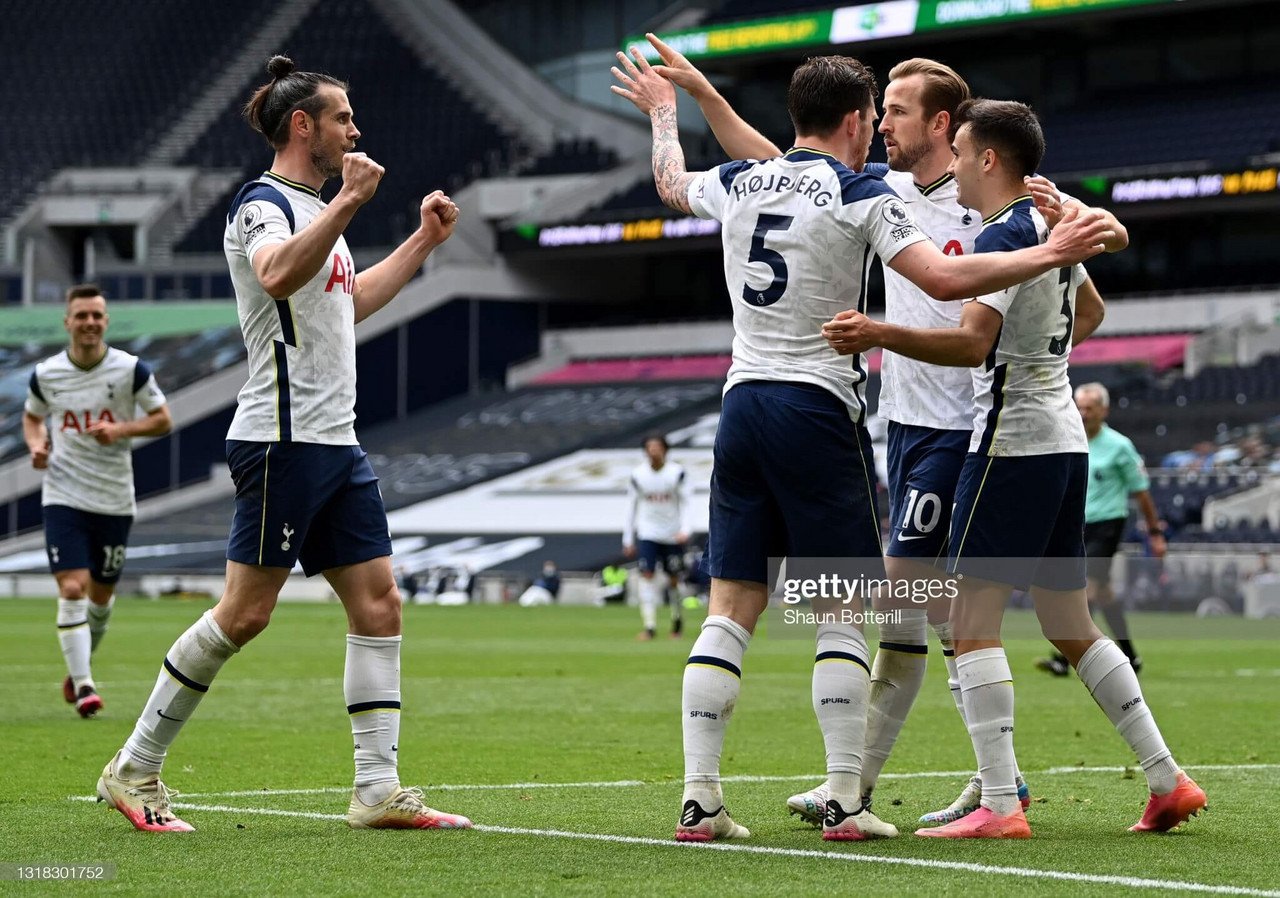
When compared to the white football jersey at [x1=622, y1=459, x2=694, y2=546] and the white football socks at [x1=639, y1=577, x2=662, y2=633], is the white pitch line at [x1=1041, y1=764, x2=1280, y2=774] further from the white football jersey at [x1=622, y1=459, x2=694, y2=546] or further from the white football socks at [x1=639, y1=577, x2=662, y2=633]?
the white football jersey at [x1=622, y1=459, x2=694, y2=546]

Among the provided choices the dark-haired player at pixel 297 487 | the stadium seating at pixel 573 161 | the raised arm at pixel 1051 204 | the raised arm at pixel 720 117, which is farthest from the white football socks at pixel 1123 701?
the stadium seating at pixel 573 161

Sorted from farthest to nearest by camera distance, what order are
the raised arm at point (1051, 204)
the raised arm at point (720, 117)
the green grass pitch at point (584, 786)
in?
the raised arm at point (720, 117) → the raised arm at point (1051, 204) → the green grass pitch at point (584, 786)

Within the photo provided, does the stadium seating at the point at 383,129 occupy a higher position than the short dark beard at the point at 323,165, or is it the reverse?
the stadium seating at the point at 383,129

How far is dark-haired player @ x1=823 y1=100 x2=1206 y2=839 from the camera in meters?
5.87

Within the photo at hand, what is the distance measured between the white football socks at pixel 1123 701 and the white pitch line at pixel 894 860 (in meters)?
1.04

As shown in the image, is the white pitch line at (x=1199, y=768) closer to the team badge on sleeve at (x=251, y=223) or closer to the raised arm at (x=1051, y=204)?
the raised arm at (x=1051, y=204)

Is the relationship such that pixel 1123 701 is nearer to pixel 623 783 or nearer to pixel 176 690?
pixel 623 783

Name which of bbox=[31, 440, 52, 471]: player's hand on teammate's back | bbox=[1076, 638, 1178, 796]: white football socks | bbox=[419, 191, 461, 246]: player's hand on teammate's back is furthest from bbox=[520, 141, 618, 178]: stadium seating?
bbox=[1076, 638, 1178, 796]: white football socks

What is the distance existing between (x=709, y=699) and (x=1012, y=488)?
3.88 ft

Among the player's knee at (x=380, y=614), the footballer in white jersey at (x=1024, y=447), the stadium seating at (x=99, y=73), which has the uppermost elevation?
the stadium seating at (x=99, y=73)

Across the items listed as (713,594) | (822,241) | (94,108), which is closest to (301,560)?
(713,594)

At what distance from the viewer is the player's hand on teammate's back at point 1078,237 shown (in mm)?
5488

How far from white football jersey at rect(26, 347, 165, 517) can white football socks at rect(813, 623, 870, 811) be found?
6161 millimetres

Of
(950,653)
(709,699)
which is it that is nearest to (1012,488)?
(950,653)
